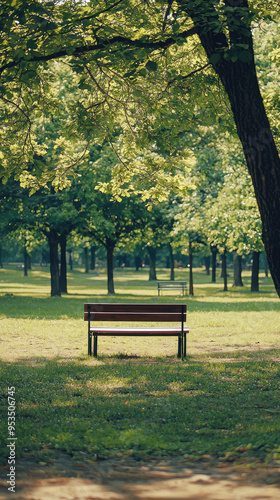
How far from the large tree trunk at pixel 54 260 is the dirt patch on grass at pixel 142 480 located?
83.4 feet

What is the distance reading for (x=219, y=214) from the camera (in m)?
29.5

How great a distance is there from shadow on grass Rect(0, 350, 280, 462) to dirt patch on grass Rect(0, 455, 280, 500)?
0.98 feet

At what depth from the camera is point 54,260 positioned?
30.3 metres

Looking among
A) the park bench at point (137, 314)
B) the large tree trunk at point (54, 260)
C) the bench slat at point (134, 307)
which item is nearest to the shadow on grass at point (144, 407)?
the park bench at point (137, 314)

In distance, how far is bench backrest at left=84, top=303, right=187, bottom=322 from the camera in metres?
10.8

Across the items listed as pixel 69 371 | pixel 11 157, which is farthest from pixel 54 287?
pixel 69 371

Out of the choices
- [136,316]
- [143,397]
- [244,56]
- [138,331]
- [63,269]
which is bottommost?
[143,397]

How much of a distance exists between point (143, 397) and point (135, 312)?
341cm

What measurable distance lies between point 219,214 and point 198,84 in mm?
18904

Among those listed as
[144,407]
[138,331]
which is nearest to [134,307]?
[138,331]

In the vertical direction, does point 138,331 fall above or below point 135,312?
below

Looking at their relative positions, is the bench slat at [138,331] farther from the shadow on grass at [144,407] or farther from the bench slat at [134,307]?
the shadow on grass at [144,407]

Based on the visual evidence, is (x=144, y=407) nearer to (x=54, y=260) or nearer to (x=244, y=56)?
(x=244, y=56)

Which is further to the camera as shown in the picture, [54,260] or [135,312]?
[54,260]
